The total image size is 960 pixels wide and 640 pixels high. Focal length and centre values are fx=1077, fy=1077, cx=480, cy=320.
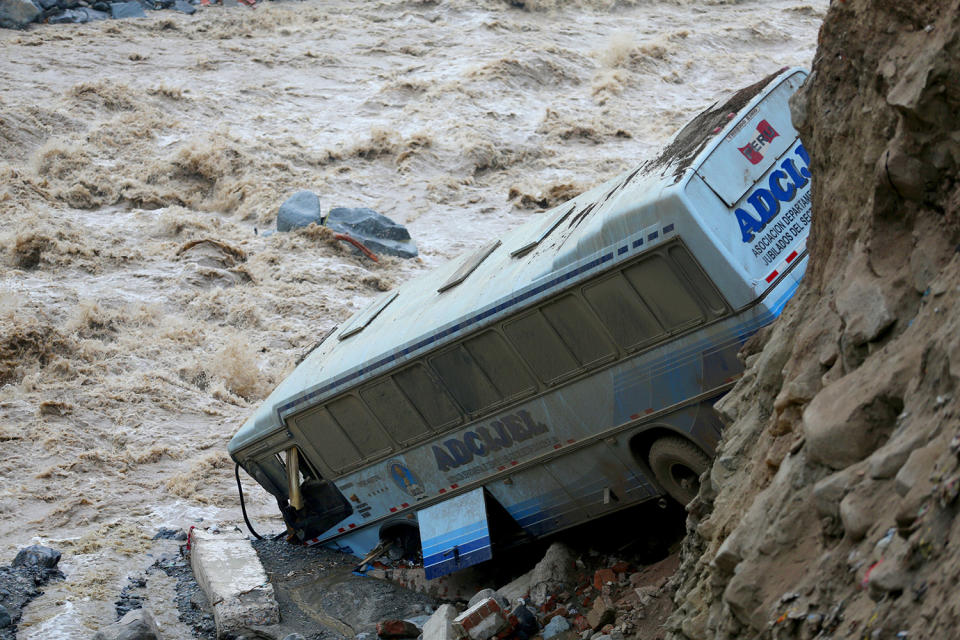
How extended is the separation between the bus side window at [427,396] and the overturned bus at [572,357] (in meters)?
0.02

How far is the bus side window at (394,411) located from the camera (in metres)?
10.4

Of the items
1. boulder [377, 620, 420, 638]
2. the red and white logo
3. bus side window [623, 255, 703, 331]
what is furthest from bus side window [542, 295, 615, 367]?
boulder [377, 620, 420, 638]

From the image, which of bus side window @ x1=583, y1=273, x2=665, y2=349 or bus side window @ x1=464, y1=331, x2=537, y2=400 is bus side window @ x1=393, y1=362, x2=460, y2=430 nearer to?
bus side window @ x1=464, y1=331, x2=537, y2=400

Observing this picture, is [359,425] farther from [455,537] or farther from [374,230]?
[374,230]

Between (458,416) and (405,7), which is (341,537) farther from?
(405,7)

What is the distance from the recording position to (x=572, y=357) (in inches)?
360

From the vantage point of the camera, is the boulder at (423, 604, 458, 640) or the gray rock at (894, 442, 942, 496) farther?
the boulder at (423, 604, 458, 640)

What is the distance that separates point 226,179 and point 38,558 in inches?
684

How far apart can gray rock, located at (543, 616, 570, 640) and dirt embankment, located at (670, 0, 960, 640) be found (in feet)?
8.44

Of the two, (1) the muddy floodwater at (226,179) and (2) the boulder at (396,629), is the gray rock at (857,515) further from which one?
(1) the muddy floodwater at (226,179)

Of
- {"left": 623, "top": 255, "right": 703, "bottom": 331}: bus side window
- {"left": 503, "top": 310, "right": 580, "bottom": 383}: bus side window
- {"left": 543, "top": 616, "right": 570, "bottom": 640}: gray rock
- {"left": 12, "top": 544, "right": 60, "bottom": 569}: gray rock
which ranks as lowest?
{"left": 12, "top": 544, "right": 60, "bottom": 569}: gray rock

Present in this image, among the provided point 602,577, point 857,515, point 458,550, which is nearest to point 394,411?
point 458,550

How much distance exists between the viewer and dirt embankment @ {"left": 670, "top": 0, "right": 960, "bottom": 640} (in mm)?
3922

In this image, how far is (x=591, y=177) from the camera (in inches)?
1079
